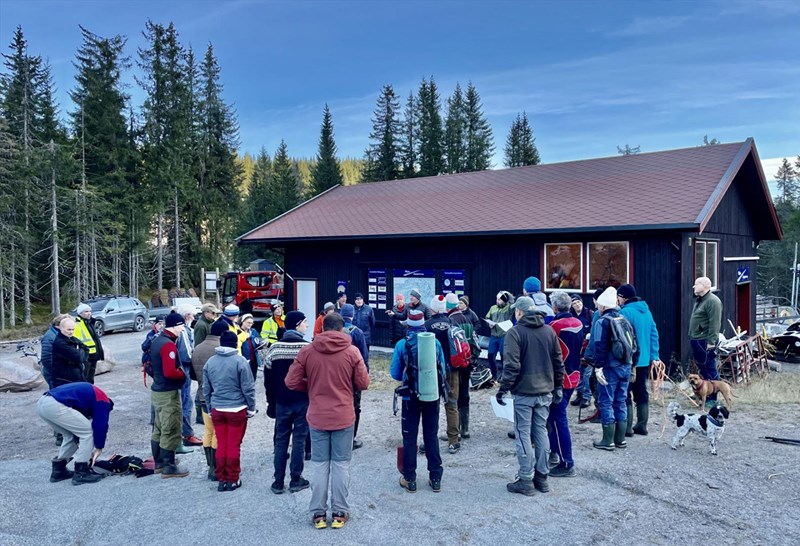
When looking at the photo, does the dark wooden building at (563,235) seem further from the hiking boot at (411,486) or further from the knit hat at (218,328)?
the knit hat at (218,328)

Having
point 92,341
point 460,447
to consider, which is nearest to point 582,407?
point 460,447

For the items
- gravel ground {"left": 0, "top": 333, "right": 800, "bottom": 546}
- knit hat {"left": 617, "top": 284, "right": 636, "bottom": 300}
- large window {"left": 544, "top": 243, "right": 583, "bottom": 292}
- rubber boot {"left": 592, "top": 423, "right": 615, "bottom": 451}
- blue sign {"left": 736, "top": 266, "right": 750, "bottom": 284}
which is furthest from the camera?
blue sign {"left": 736, "top": 266, "right": 750, "bottom": 284}

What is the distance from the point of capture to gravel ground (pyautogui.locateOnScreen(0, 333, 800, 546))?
→ 4188mm

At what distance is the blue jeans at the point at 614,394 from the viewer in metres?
5.91

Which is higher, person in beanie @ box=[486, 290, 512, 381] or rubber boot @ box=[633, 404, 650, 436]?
person in beanie @ box=[486, 290, 512, 381]

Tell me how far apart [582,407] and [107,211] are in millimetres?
27970

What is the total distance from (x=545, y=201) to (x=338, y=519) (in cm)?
1069

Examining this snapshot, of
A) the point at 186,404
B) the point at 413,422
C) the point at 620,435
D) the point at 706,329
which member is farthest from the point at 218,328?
the point at 706,329

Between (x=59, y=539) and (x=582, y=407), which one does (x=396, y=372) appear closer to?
(x=59, y=539)

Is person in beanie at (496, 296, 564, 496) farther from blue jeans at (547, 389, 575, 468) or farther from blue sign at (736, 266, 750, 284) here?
blue sign at (736, 266, 750, 284)

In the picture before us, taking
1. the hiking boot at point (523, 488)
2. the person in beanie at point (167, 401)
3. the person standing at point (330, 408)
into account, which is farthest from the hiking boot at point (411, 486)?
the person in beanie at point (167, 401)

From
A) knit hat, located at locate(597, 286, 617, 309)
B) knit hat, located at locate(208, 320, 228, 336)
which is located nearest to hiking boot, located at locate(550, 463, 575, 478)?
knit hat, located at locate(597, 286, 617, 309)

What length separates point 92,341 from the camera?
814 centimetres

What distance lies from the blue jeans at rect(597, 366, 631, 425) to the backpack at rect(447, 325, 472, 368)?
157cm
